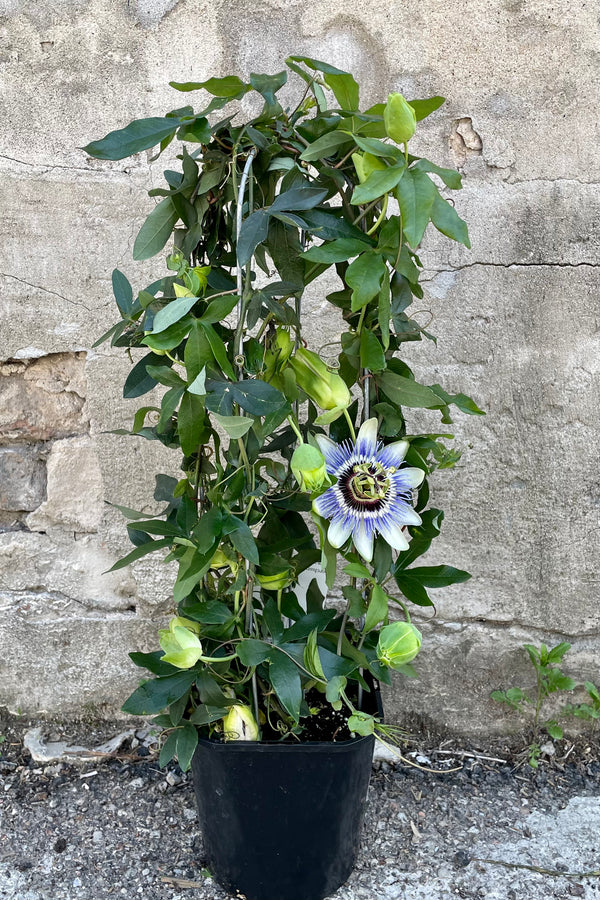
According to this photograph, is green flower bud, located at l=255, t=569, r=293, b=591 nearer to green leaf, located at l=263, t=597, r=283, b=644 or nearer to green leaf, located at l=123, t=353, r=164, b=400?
green leaf, located at l=263, t=597, r=283, b=644

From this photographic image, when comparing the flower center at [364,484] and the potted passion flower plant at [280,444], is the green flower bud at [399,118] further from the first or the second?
the flower center at [364,484]

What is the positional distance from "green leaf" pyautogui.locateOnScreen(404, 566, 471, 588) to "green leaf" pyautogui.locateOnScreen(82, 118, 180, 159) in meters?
0.75

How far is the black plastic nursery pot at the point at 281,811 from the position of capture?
1249 millimetres

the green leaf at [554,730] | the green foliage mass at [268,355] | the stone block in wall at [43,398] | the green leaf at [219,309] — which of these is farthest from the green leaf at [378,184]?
the green leaf at [554,730]

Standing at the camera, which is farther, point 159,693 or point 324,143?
point 159,693

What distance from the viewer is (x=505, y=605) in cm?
174

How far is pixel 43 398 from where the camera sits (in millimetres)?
1734

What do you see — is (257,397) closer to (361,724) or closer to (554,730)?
(361,724)

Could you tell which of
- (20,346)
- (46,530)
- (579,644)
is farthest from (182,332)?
(579,644)

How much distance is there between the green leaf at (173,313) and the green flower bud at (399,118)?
0.31 meters

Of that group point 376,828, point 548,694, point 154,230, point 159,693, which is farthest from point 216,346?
point 548,694

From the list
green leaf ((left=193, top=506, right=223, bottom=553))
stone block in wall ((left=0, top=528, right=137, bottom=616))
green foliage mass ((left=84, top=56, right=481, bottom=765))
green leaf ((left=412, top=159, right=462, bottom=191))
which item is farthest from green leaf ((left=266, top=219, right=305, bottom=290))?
stone block in wall ((left=0, top=528, right=137, bottom=616))

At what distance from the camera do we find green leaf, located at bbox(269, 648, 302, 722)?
110cm

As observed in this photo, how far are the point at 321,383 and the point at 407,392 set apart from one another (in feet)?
0.41
